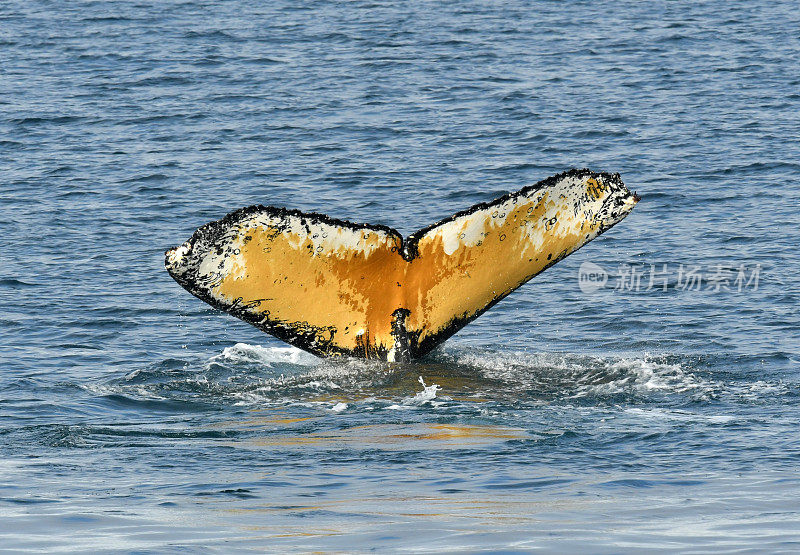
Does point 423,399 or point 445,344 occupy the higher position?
point 423,399

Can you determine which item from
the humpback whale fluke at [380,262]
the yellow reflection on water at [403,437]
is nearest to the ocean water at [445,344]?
the yellow reflection on water at [403,437]

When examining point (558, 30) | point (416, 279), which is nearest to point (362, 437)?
point (416, 279)

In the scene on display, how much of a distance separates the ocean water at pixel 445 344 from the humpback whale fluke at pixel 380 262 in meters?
0.46

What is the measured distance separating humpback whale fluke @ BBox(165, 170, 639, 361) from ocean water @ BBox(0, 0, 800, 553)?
1.52 feet

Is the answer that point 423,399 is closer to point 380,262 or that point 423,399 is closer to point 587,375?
point 380,262

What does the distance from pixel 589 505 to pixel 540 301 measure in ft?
23.7

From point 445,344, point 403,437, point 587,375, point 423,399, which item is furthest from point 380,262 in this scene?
point 445,344

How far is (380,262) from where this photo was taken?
9023 mm

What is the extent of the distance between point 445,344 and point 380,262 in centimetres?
265

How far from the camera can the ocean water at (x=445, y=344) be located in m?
6.71

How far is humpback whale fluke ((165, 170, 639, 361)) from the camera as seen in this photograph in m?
8.63

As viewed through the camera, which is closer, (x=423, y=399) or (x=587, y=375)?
(x=423, y=399)

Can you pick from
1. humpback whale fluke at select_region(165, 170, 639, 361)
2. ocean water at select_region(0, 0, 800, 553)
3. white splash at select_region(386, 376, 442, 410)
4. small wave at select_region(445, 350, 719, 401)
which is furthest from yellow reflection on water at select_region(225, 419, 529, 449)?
small wave at select_region(445, 350, 719, 401)

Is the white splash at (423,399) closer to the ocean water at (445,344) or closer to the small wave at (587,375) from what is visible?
the ocean water at (445,344)
